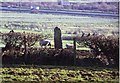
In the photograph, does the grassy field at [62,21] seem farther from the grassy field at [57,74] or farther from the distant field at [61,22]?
the grassy field at [57,74]

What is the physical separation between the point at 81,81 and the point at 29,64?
87cm

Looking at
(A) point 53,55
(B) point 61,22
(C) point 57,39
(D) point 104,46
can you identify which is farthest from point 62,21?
(D) point 104,46

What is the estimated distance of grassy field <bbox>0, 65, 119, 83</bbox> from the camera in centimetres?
333

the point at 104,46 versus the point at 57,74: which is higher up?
the point at 104,46

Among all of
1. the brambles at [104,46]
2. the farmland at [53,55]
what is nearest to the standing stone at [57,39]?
the farmland at [53,55]

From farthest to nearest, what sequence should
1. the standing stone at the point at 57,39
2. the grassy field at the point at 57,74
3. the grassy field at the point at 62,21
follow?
the standing stone at the point at 57,39, the grassy field at the point at 62,21, the grassy field at the point at 57,74

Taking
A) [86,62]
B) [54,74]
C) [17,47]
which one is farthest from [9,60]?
[86,62]

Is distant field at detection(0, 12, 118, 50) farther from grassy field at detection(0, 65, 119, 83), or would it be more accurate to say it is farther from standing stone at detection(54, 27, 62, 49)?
grassy field at detection(0, 65, 119, 83)

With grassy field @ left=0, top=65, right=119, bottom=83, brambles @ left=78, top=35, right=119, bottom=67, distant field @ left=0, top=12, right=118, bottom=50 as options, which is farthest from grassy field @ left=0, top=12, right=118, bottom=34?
grassy field @ left=0, top=65, right=119, bottom=83

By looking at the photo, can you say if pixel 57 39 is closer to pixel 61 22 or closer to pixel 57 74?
pixel 61 22

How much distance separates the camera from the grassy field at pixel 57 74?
3.33 meters

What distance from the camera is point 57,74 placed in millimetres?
3439

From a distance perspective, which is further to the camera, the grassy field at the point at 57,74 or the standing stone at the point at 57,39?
the standing stone at the point at 57,39

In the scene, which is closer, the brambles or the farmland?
the farmland
